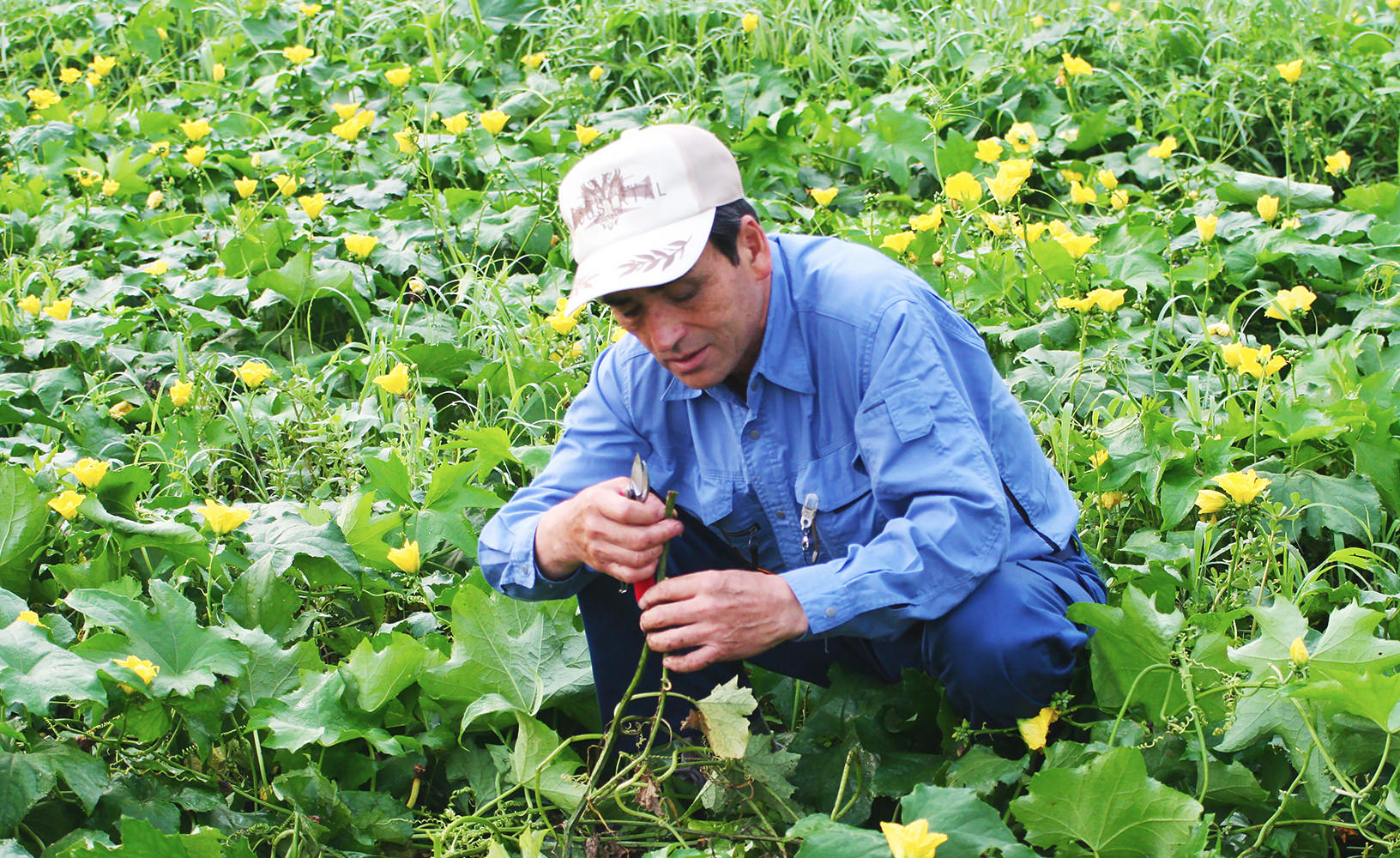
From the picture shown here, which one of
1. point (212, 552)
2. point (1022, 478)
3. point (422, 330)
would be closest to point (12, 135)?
point (422, 330)

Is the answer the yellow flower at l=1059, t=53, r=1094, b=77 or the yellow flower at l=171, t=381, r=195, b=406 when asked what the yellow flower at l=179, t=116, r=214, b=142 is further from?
the yellow flower at l=1059, t=53, r=1094, b=77

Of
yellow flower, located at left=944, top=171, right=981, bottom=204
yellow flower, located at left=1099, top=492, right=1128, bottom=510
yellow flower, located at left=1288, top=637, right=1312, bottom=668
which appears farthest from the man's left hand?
yellow flower, located at left=944, top=171, right=981, bottom=204

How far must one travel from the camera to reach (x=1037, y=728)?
1.81m

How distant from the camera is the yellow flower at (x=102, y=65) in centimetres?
532

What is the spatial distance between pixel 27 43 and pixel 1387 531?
20.3 ft

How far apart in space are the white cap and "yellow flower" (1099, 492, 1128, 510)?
3.60 ft

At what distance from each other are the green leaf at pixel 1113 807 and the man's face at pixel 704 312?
716 millimetres

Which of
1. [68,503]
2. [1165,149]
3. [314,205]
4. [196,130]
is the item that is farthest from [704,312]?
[196,130]

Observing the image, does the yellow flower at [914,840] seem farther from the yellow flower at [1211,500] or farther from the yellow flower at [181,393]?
the yellow flower at [181,393]

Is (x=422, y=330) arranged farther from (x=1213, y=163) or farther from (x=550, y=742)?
(x=1213, y=163)

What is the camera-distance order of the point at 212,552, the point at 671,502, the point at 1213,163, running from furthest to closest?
the point at 1213,163, the point at 212,552, the point at 671,502

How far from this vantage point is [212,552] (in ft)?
7.34

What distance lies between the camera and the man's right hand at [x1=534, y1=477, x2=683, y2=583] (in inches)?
68.1

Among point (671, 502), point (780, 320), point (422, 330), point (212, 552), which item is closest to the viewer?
point (671, 502)
